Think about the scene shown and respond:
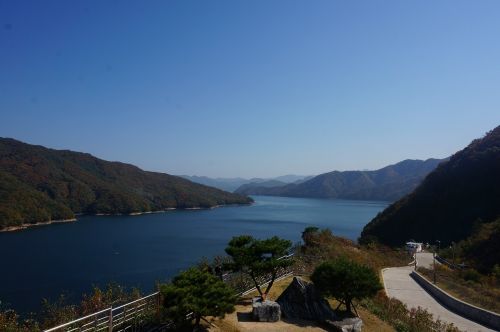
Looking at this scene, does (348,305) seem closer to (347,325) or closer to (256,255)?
(347,325)

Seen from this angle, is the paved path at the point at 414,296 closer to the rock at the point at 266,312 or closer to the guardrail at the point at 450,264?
the guardrail at the point at 450,264

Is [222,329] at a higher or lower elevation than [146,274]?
higher

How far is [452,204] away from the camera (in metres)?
57.5

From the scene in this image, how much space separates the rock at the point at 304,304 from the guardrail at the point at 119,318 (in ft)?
11.9

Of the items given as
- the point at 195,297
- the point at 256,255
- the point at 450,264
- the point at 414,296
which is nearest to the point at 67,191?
the point at 450,264

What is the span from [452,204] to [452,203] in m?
0.21

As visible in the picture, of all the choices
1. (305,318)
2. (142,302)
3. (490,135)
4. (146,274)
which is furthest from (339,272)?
(490,135)

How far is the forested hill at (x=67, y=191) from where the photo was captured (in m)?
110

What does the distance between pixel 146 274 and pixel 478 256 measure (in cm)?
3396

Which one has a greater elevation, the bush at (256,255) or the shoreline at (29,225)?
the bush at (256,255)

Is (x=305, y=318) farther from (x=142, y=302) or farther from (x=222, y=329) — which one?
(x=142, y=302)

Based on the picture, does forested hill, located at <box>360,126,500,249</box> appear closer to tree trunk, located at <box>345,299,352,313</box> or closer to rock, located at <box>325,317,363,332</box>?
tree trunk, located at <box>345,299,352,313</box>

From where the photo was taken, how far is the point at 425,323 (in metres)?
14.9

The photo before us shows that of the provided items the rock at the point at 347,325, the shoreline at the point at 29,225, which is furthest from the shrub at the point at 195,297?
the shoreline at the point at 29,225
